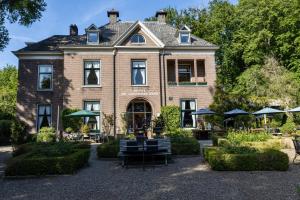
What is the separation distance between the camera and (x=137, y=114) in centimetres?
2564

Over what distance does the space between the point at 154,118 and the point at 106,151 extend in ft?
38.2

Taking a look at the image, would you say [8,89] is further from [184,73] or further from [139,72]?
[184,73]

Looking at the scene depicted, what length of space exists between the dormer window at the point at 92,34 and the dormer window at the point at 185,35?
7.39 meters

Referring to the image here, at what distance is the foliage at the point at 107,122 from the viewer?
2448 cm

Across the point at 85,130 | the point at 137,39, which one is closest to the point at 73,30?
the point at 137,39

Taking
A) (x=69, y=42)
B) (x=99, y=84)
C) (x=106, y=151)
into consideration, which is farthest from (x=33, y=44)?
(x=106, y=151)

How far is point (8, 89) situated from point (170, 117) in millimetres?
32698

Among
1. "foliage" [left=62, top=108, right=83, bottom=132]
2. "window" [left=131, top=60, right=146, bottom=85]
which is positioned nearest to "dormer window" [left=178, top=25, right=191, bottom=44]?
"window" [left=131, top=60, right=146, bottom=85]

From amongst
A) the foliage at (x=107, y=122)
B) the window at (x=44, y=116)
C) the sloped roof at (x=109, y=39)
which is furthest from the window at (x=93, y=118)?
the sloped roof at (x=109, y=39)

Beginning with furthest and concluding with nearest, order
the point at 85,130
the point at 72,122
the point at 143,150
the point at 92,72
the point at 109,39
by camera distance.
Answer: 1. the point at 109,39
2. the point at 92,72
3. the point at 72,122
4. the point at 85,130
5. the point at 143,150

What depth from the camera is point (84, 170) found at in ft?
35.2

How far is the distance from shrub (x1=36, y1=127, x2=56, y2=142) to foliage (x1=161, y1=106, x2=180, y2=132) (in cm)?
883

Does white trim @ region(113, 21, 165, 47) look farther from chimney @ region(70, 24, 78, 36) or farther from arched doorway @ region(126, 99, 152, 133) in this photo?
chimney @ region(70, 24, 78, 36)

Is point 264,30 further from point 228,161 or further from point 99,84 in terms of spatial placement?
point 228,161
